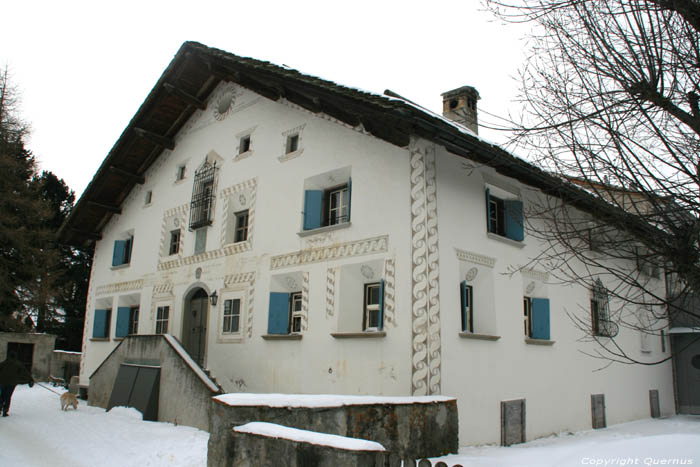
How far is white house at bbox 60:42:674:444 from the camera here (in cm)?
905

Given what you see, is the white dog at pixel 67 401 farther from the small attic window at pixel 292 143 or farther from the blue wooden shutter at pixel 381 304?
the blue wooden shutter at pixel 381 304

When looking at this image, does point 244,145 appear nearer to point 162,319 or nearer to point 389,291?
point 162,319

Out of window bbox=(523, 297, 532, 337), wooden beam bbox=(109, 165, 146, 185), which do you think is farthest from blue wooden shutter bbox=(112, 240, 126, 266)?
window bbox=(523, 297, 532, 337)

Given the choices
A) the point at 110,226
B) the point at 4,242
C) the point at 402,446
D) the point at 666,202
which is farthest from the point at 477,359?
the point at 4,242

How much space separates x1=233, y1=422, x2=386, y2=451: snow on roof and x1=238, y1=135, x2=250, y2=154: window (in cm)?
875

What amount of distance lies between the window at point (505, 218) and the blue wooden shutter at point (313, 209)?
329 centimetres

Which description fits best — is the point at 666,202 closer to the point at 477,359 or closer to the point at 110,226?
the point at 477,359

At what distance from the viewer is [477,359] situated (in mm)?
9344

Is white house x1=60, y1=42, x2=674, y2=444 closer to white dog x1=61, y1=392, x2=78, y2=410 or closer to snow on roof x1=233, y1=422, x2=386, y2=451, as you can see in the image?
white dog x1=61, y1=392, x2=78, y2=410

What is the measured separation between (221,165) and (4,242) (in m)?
14.8

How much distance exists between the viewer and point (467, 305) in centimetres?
997

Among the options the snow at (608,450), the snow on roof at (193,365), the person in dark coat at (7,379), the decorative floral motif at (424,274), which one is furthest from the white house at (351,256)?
the person in dark coat at (7,379)

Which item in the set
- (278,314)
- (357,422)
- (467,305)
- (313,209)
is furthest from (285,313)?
(357,422)

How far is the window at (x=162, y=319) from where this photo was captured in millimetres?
14492
